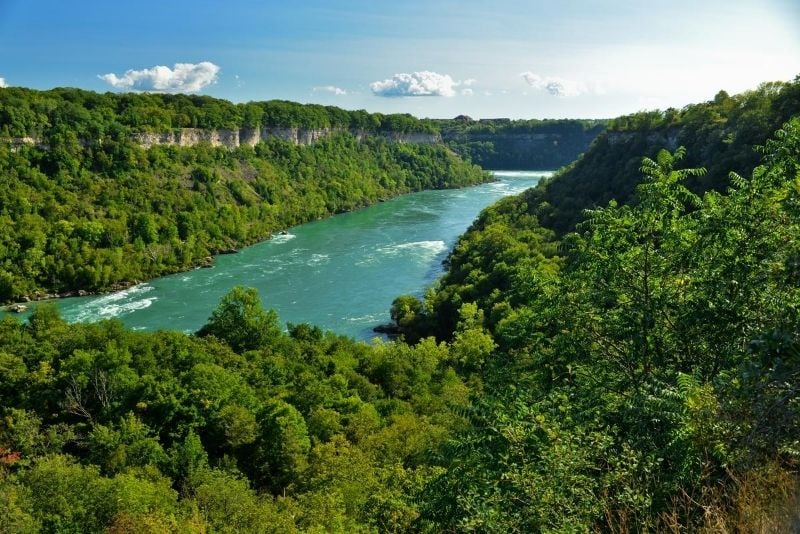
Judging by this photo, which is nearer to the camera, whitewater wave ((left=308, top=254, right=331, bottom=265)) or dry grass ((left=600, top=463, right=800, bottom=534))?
dry grass ((left=600, top=463, right=800, bottom=534))

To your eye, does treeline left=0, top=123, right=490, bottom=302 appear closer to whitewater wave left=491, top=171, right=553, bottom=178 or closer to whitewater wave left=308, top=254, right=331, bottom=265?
whitewater wave left=308, top=254, right=331, bottom=265

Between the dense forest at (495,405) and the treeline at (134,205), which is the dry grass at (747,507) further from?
the treeline at (134,205)

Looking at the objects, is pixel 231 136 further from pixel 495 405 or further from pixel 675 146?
pixel 495 405

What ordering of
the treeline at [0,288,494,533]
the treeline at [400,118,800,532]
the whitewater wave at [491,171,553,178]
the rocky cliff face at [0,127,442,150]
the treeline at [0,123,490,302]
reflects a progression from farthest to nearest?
the whitewater wave at [491,171,553,178] → the rocky cliff face at [0,127,442,150] → the treeline at [0,123,490,302] → the treeline at [0,288,494,533] → the treeline at [400,118,800,532]

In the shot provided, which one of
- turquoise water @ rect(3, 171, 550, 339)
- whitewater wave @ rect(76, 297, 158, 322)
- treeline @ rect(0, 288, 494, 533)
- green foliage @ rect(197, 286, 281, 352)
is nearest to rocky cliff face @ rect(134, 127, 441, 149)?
turquoise water @ rect(3, 171, 550, 339)

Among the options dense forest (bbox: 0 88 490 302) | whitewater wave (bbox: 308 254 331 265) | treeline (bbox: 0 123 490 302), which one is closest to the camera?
treeline (bbox: 0 123 490 302)

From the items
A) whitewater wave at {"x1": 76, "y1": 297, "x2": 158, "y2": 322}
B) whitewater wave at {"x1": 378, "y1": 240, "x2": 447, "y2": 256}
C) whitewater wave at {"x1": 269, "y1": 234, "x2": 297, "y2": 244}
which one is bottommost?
whitewater wave at {"x1": 76, "y1": 297, "x2": 158, "y2": 322}

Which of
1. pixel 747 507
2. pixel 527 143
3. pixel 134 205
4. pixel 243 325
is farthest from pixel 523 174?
pixel 747 507

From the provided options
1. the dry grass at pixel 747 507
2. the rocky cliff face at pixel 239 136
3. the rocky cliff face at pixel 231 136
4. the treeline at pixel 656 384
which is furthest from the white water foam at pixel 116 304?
the dry grass at pixel 747 507
